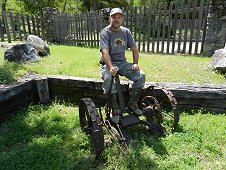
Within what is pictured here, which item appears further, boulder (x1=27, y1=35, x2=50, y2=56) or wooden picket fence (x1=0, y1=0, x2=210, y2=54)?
wooden picket fence (x1=0, y1=0, x2=210, y2=54)

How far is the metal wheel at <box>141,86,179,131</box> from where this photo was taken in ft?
11.6

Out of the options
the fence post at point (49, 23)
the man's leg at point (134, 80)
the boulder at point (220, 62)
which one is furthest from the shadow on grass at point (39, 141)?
the fence post at point (49, 23)

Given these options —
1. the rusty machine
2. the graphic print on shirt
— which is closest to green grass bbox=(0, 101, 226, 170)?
the rusty machine

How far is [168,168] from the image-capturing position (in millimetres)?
2957

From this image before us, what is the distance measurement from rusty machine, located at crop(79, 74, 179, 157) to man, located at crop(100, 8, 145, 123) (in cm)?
11

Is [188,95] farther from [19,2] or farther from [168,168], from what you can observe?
[19,2]

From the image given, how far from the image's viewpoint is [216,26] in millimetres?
7602

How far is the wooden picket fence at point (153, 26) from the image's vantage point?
8398 mm

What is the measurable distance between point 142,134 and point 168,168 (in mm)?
776

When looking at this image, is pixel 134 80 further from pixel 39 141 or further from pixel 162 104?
pixel 39 141

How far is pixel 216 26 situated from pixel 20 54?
5908 millimetres

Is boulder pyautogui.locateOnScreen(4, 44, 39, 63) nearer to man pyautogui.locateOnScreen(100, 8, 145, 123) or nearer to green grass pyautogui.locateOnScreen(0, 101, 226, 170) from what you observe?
green grass pyautogui.locateOnScreen(0, 101, 226, 170)

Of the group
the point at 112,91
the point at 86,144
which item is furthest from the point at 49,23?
the point at 86,144

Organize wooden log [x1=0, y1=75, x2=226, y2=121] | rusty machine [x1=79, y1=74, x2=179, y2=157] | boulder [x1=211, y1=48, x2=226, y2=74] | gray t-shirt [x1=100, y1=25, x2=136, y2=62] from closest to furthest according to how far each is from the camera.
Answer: rusty machine [x1=79, y1=74, x2=179, y2=157]
gray t-shirt [x1=100, y1=25, x2=136, y2=62]
wooden log [x1=0, y1=75, x2=226, y2=121]
boulder [x1=211, y1=48, x2=226, y2=74]
